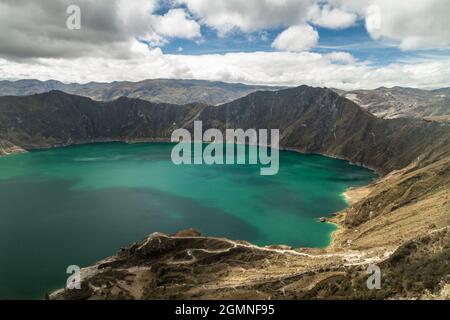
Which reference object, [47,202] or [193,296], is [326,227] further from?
[47,202]

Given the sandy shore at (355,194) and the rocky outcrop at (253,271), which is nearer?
the rocky outcrop at (253,271)

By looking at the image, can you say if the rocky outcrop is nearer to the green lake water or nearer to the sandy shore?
the green lake water

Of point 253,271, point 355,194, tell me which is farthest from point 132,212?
point 355,194

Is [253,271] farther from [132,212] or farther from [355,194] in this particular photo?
[355,194]

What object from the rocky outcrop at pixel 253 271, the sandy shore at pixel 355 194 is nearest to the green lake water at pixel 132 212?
the sandy shore at pixel 355 194

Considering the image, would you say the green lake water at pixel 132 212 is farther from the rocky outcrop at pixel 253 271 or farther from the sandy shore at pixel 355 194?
the rocky outcrop at pixel 253 271

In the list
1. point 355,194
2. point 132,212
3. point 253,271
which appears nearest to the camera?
point 253,271

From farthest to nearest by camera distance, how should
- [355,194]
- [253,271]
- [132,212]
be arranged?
1. [355,194]
2. [132,212]
3. [253,271]

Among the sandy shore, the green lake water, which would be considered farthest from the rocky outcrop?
the sandy shore

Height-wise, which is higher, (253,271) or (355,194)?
(355,194)
